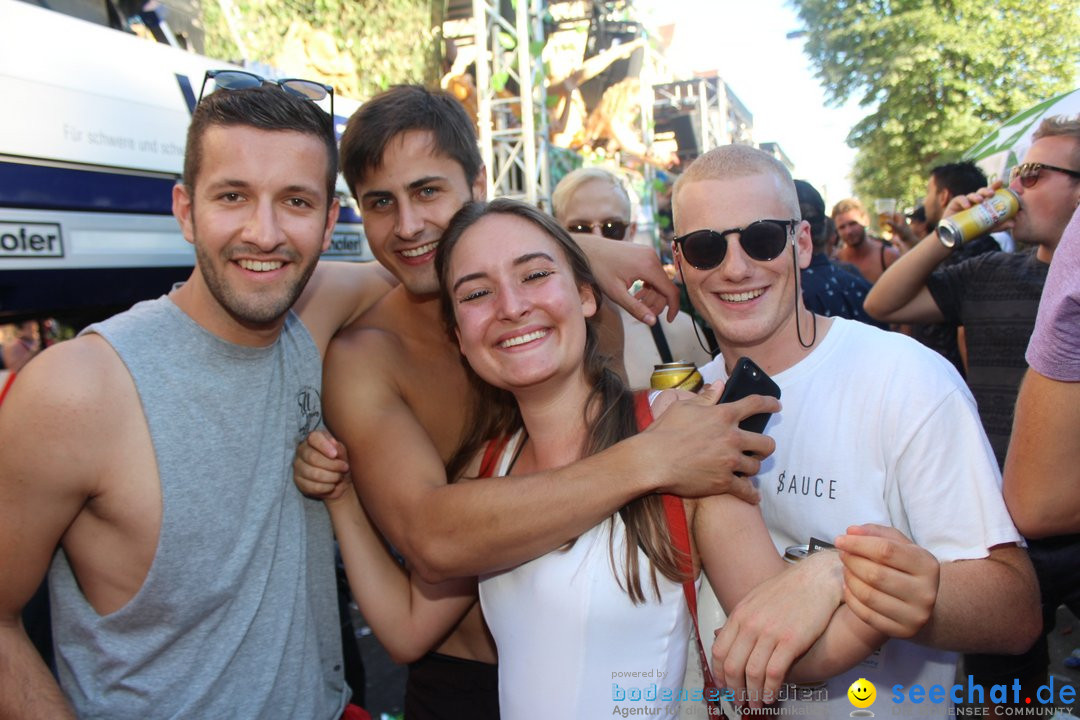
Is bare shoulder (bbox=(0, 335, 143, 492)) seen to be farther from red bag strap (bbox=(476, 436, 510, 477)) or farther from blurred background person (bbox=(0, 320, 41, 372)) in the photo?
blurred background person (bbox=(0, 320, 41, 372))

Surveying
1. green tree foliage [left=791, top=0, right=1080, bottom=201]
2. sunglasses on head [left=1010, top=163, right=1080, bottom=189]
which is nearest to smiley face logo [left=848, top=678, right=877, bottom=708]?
sunglasses on head [left=1010, top=163, right=1080, bottom=189]

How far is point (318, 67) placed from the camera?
7.30 meters

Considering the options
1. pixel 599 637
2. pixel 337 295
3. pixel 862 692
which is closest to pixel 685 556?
pixel 599 637

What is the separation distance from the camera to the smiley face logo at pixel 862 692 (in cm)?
174

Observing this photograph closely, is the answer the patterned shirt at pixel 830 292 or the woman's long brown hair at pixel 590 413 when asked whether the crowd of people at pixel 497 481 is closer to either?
the woman's long brown hair at pixel 590 413

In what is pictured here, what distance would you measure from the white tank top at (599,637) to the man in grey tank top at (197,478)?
2.36 ft

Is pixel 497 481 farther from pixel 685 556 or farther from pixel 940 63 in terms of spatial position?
pixel 940 63

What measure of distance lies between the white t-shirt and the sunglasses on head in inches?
63.6

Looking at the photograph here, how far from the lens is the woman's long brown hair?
5.17 feet

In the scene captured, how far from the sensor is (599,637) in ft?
5.16

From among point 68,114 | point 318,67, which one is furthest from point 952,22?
point 68,114

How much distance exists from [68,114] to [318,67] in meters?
5.20

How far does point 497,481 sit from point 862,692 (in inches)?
39.3

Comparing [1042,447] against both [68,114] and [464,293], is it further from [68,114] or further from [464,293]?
[68,114]
